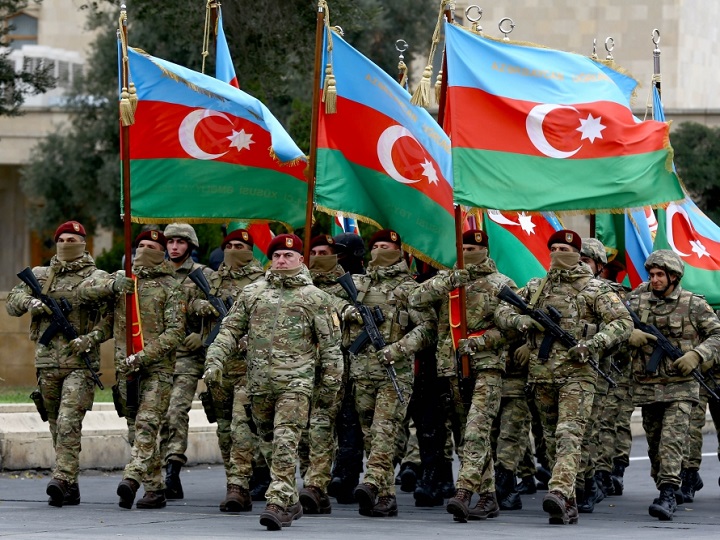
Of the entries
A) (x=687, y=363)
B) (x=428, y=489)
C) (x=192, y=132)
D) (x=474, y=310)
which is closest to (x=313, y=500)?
(x=428, y=489)

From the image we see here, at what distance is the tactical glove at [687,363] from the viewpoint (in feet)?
42.3

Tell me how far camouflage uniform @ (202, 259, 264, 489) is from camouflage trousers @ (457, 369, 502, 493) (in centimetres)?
156

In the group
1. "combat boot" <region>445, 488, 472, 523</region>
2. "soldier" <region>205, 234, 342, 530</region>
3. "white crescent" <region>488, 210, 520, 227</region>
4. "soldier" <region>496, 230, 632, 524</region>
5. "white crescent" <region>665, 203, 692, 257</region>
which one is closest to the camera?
"soldier" <region>205, 234, 342, 530</region>

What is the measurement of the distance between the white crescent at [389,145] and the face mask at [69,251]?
243 cm

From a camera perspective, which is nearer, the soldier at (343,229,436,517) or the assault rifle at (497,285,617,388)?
the assault rifle at (497,285,617,388)

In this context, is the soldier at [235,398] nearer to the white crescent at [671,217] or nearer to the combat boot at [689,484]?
the combat boot at [689,484]

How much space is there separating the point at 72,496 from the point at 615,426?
15.5 feet

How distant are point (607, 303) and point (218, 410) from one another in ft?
10.3

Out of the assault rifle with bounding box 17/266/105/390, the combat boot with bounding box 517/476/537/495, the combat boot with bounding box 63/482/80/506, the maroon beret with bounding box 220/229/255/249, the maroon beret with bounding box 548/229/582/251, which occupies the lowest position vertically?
the combat boot with bounding box 517/476/537/495

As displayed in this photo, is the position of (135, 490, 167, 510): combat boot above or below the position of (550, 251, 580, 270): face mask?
below

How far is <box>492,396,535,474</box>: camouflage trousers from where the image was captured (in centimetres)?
1316

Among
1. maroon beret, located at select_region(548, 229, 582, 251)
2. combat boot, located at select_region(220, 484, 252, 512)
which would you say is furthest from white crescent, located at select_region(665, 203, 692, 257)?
combat boot, located at select_region(220, 484, 252, 512)

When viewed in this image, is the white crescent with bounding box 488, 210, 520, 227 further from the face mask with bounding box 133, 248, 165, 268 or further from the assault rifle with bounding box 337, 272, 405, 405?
the face mask with bounding box 133, 248, 165, 268

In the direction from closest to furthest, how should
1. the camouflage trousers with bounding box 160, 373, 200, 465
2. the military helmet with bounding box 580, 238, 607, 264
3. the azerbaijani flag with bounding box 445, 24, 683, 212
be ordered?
the azerbaijani flag with bounding box 445, 24, 683, 212 → the camouflage trousers with bounding box 160, 373, 200, 465 → the military helmet with bounding box 580, 238, 607, 264
